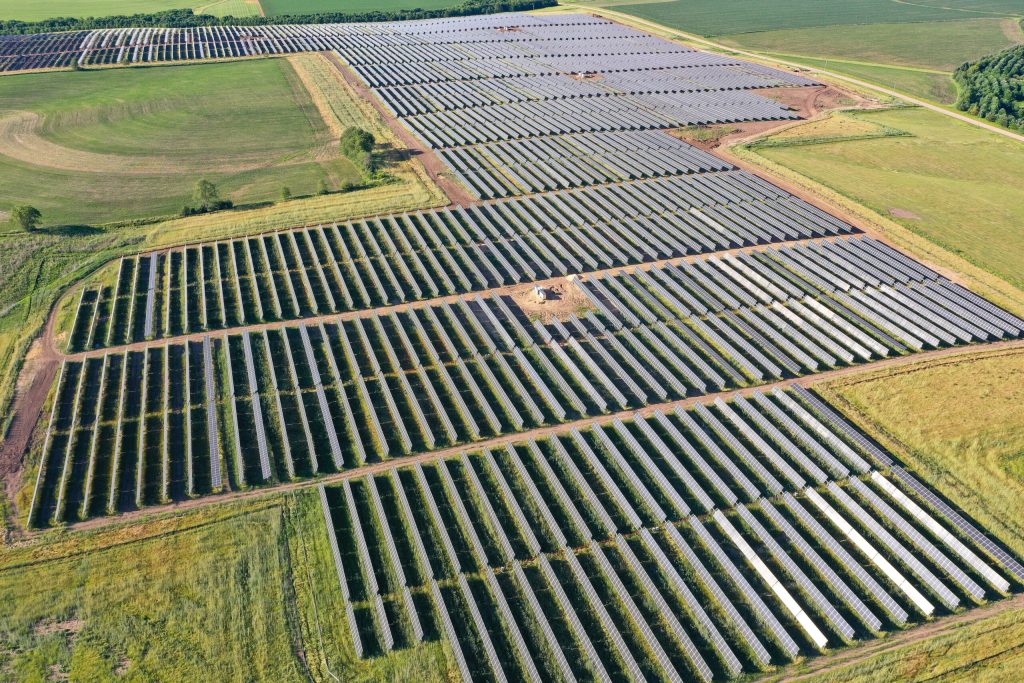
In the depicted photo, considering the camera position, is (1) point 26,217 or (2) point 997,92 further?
(2) point 997,92

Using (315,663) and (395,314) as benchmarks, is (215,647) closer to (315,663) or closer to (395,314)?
(315,663)

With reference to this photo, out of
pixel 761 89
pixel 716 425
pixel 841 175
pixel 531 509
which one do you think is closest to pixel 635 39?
pixel 761 89

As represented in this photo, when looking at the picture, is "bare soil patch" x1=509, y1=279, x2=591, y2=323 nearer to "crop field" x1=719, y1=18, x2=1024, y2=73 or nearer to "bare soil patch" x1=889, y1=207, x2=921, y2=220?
"bare soil patch" x1=889, y1=207, x2=921, y2=220

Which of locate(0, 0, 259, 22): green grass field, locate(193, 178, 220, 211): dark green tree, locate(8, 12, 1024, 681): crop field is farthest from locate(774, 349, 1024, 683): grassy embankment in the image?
locate(0, 0, 259, 22): green grass field

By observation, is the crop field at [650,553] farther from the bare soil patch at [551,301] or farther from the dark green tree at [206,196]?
the dark green tree at [206,196]

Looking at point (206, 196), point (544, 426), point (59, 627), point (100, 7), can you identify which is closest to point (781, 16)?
point (206, 196)

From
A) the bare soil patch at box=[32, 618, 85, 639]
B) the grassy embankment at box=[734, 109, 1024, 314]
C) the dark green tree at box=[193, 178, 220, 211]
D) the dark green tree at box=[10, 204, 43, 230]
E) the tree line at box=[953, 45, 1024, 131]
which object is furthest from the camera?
the tree line at box=[953, 45, 1024, 131]

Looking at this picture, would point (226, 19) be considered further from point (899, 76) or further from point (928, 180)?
point (928, 180)
